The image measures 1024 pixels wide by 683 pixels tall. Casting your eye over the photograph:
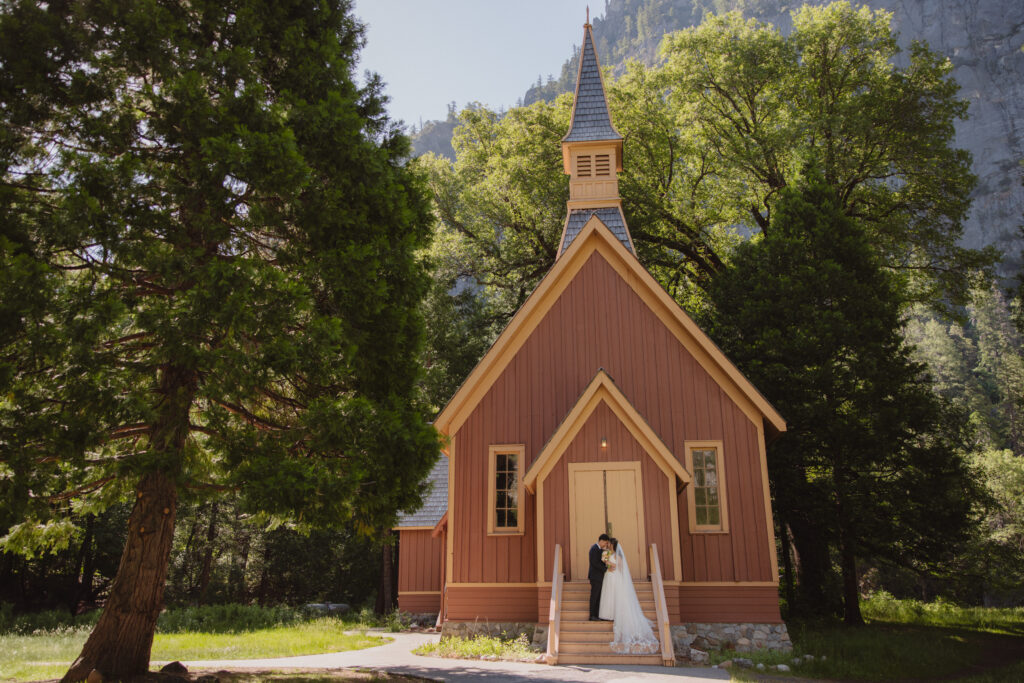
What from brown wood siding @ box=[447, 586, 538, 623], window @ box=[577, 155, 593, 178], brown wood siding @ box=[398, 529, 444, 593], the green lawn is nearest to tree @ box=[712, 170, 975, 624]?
window @ box=[577, 155, 593, 178]

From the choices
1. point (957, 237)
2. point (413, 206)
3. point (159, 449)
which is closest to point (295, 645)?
point (159, 449)

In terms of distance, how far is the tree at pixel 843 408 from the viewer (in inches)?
623

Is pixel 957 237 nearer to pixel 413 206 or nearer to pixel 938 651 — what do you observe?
pixel 938 651

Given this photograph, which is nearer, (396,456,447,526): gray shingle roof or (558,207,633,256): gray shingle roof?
(558,207,633,256): gray shingle roof

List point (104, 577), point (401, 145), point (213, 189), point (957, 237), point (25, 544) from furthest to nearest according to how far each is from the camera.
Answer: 1. point (104, 577)
2. point (957, 237)
3. point (401, 145)
4. point (25, 544)
5. point (213, 189)

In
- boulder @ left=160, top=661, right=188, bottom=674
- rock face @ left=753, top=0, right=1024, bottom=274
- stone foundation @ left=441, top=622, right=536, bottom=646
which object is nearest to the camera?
boulder @ left=160, top=661, right=188, bottom=674

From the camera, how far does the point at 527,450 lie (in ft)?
45.6

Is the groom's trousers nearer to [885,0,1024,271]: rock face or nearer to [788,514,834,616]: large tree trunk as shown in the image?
[788,514,834,616]: large tree trunk

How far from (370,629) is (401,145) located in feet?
46.7

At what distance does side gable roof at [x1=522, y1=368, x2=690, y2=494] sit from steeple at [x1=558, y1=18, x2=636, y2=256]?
4832 millimetres

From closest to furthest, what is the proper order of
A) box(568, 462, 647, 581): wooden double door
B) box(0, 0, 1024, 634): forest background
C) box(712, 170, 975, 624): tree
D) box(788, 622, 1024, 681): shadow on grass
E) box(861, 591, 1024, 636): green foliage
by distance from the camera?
box(788, 622, 1024, 681): shadow on grass < box(568, 462, 647, 581): wooden double door < box(712, 170, 975, 624): tree < box(861, 591, 1024, 636): green foliage < box(0, 0, 1024, 634): forest background

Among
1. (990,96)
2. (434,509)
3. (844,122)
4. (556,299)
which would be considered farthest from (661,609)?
(990,96)

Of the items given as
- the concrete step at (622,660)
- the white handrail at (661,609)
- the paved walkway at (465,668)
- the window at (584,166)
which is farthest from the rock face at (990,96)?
the paved walkway at (465,668)

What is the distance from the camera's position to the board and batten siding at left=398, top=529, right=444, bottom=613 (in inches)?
848
